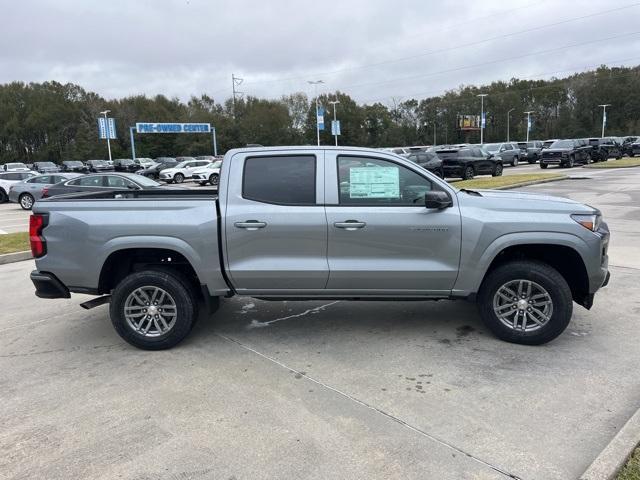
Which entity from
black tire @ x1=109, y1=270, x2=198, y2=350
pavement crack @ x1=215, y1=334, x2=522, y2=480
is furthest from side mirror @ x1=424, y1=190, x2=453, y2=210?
black tire @ x1=109, y1=270, x2=198, y2=350

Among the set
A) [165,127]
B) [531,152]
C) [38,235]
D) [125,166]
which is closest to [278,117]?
[165,127]

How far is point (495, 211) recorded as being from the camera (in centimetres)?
453

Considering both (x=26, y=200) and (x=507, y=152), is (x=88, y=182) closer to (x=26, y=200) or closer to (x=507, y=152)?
(x=26, y=200)

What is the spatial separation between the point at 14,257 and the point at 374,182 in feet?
26.1

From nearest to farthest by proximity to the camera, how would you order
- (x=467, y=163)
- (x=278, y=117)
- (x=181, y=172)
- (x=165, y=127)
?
(x=467, y=163), (x=181, y=172), (x=165, y=127), (x=278, y=117)

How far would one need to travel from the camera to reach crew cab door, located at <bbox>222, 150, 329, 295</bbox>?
4543 millimetres

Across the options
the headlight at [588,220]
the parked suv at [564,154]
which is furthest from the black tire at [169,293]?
the parked suv at [564,154]

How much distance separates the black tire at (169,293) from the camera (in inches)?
184

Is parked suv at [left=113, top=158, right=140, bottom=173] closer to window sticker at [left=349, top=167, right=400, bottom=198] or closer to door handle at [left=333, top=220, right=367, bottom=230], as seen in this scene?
window sticker at [left=349, top=167, right=400, bottom=198]

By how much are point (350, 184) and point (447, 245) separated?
1030mm

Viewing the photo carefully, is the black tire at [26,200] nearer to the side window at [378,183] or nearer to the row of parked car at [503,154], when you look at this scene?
the row of parked car at [503,154]

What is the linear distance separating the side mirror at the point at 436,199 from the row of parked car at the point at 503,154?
12.8 metres

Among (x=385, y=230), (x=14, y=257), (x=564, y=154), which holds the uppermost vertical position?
(x=564, y=154)

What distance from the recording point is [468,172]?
25438mm
